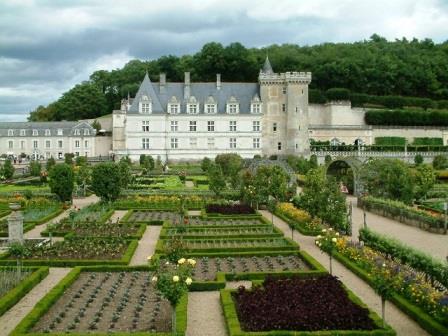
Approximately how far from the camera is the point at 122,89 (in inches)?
3492

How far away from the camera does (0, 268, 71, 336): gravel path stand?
12113 millimetres

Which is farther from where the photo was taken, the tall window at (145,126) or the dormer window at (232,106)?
the dormer window at (232,106)

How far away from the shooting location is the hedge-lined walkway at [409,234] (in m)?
19.8

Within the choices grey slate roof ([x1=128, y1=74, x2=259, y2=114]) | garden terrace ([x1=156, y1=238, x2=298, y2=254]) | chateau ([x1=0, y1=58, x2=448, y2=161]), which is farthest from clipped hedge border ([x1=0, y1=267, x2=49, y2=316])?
grey slate roof ([x1=128, y1=74, x2=259, y2=114])

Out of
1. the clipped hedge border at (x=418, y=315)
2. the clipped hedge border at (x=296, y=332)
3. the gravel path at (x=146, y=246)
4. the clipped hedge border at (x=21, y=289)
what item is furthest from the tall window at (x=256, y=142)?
the clipped hedge border at (x=296, y=332)

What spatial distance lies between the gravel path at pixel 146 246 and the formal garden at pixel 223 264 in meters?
0.04

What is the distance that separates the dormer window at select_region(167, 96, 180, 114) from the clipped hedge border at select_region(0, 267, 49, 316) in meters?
51.1

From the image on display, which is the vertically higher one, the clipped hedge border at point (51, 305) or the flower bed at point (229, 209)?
the flower bed at point (229, 209)

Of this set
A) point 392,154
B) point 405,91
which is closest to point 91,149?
point 392,154

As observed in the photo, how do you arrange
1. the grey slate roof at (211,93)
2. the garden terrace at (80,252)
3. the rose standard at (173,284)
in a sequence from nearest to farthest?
the rose standard at (173,284)
the garden terrace at (80,252)
the grey slate roof at (211,93)

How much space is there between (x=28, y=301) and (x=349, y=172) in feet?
98.6

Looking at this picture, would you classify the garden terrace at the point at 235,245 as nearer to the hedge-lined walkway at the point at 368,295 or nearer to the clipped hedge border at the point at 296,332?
the hedge-lined walkway at the point at 368,295

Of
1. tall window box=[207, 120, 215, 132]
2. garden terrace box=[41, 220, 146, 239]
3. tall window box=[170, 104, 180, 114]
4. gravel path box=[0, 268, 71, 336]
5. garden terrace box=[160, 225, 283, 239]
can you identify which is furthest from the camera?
tall window box=[207, 120, 215, 132]

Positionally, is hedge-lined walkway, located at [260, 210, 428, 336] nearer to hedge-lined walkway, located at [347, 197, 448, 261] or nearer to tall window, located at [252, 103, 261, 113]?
hedge-lined walkway, located at [347, 197, 448, 261]
